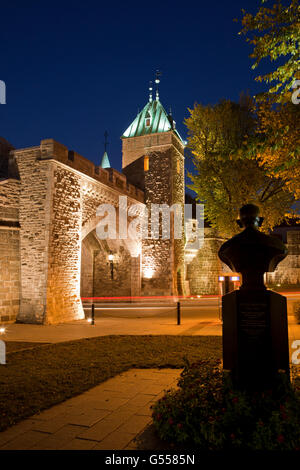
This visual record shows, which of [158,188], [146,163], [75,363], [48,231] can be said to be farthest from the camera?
[146,163]

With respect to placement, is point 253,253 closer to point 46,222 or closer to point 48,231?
point 48,231

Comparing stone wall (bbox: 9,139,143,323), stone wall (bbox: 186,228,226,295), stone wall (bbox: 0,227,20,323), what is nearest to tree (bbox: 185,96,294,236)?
stone wall (bbox: 9,139,143,323)

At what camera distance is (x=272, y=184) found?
15.0 meters

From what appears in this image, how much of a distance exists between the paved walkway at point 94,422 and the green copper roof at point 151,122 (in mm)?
19094

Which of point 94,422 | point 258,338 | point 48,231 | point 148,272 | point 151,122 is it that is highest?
point 151,122

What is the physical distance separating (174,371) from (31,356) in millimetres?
3015

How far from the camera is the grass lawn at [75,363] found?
439cm

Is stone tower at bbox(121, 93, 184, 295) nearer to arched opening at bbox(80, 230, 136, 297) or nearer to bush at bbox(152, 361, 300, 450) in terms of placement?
arched opening at bbox(80, 230, 136, 297)

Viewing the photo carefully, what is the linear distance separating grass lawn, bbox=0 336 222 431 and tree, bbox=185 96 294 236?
7749 mm

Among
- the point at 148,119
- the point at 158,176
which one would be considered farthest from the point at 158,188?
the point at 148,119

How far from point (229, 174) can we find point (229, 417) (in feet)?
40.9

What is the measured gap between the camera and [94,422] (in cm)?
366

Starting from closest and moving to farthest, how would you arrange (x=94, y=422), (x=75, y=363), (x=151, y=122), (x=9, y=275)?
(x=94, y=422) → (x=75, y=363) → (x=9, y=275) → (x=151, y=122)

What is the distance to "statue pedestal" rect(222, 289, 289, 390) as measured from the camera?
144 inches
